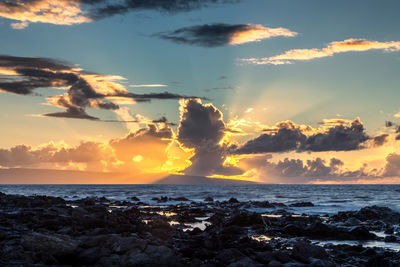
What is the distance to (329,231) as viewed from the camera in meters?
24.3

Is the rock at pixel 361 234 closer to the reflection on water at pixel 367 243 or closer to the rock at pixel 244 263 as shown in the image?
the reflection on water at pixel 367 243

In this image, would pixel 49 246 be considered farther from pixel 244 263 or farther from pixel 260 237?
pixel 260 237

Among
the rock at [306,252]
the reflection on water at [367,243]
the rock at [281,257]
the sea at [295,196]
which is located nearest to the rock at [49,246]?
the rock at [281,257]

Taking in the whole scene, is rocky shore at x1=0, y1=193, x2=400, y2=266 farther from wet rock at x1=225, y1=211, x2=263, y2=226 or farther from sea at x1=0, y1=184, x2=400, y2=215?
sea at x1=0, y1=184, x2=400, y2=215

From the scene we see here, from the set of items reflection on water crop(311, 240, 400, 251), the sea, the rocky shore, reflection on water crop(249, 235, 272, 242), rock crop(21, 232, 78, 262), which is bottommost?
Answer: the sea

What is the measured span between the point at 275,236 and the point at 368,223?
39.1ft

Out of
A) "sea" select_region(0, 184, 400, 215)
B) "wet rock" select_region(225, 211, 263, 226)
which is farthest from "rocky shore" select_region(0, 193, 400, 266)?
"sea" select_region(0, 184, 400, 215)

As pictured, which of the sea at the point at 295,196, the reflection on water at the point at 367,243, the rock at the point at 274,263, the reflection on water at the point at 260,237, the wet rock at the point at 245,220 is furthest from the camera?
the sea at the point at 295,196

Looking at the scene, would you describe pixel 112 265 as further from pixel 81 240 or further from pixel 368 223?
pixel 368 223

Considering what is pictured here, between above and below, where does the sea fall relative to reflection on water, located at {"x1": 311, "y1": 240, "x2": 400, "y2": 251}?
below

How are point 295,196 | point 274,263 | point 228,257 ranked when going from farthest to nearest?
point 295,196, point 228,257, point 274,263

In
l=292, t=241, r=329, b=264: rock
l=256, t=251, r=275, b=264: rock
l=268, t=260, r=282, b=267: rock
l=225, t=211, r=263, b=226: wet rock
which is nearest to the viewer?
l=268, t=260, r=282, b=267: rock

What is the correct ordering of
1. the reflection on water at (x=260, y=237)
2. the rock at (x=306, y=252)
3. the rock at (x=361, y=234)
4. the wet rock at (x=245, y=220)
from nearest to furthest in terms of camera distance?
the rock at (x=306, y=252)
the reflection on water at (x=260, y=237)
the rock at (x=361, y=234)
the wet rock at (x=245, y=220)

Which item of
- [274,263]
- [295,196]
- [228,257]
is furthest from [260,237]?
[295,196]
